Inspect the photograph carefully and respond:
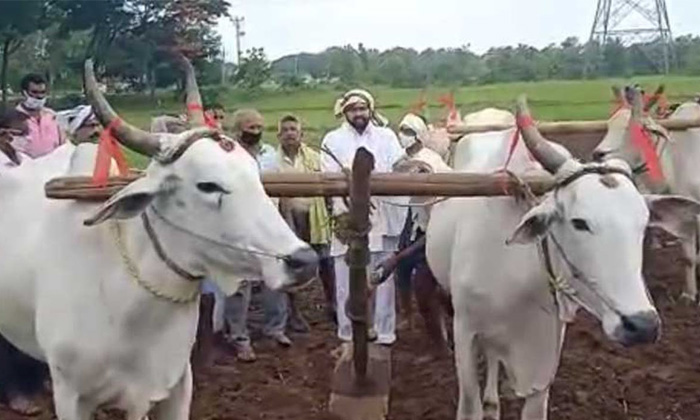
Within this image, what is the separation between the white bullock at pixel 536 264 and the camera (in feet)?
13.9

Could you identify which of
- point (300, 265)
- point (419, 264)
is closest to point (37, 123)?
point (419, 264)

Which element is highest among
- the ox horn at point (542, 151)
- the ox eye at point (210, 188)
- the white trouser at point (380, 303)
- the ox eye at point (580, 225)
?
the ox horn at point (542, 151)

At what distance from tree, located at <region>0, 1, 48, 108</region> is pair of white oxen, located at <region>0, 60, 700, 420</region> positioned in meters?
13.4

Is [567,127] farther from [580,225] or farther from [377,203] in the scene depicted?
[580,225]

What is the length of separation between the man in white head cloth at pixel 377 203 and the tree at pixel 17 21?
36.4 ft

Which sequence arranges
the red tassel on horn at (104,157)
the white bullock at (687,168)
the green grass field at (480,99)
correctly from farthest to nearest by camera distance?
the green grass field at (480,99), the white bullock at (687,168), the red tassel on horn at (104,157)

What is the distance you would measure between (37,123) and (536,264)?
4004 millimetres

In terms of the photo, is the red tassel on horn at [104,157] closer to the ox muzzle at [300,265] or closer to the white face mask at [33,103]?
the ox muzzle at [300,265]

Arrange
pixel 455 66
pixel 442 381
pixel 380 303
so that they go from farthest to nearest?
pixel 455 66, pixel 380 303, pixel 442 381

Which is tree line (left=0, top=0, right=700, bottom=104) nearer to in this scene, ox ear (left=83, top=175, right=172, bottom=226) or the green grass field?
the green grass field

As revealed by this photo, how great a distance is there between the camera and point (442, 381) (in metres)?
7.20

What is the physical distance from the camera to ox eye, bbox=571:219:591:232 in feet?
14.2

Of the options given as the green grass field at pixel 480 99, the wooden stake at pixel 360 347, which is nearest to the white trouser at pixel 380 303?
the wooden stake at pixel 360 347

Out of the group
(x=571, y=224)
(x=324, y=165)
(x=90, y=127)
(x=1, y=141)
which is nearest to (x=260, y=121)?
(x=324, y=165)
